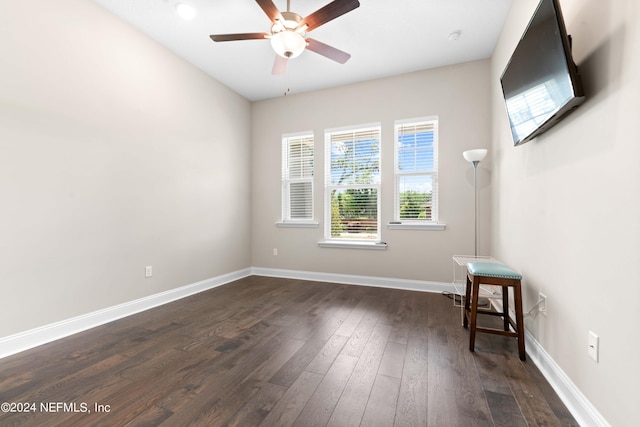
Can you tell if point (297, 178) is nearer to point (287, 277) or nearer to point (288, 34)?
point (287, 277)

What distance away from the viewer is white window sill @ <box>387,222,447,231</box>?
137 inches

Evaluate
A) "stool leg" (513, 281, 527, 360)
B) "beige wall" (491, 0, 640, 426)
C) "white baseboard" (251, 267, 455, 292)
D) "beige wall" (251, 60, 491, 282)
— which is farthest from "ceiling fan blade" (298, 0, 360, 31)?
"white baseboard" (251, 267, 455, 292)

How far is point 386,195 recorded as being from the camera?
3777mm

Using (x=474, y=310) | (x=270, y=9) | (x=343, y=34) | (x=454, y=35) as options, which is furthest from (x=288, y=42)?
(x=474, y=310)

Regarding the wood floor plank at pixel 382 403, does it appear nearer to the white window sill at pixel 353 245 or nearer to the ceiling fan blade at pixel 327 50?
the white window sill at pixel 353 245

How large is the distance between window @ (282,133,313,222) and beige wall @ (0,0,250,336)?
3.92 ft

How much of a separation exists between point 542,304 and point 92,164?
381 centimetres

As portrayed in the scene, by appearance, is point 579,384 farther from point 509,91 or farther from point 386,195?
point 386,195

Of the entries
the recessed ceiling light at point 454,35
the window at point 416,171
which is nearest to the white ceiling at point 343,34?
the recessed ceiling light at point 454,35

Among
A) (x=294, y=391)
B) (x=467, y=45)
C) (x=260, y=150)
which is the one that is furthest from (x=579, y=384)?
(x=260, y=150)

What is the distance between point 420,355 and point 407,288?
1748 mm

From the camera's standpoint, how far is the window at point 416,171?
3.59 metres

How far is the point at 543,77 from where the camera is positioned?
4.94 ft

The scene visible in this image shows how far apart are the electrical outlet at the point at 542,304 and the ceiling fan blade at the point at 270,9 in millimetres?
2766
